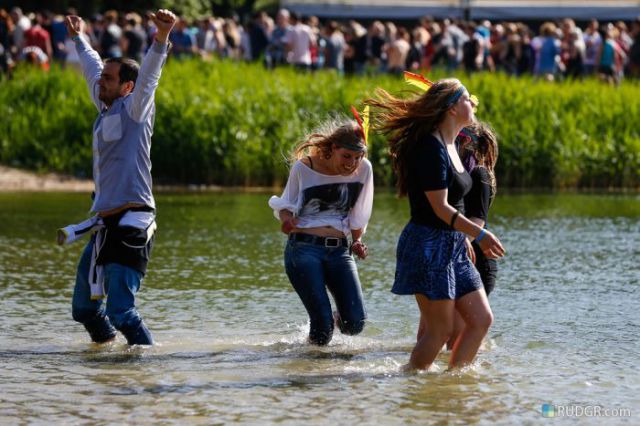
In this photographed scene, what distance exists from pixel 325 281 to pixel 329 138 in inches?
34.6

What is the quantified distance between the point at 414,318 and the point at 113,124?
10.2 feet

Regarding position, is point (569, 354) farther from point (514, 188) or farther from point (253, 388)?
point (514, 188)

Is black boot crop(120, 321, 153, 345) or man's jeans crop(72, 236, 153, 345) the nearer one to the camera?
man's jeans crop(72, 236, 153, 345)

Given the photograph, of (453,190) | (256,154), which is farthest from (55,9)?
(453,190)

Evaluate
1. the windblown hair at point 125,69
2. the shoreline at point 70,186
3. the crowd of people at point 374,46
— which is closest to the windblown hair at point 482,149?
the windblown hair at point 125,69

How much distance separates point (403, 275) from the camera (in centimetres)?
766

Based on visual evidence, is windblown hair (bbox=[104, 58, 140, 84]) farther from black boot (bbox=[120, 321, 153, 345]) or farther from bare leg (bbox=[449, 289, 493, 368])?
bare leg (bbox=[449, 289, 493, 368])

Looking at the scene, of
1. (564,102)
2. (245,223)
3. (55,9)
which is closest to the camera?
(245,223)

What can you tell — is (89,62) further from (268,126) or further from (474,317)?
(268,126)

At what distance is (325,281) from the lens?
8.76m

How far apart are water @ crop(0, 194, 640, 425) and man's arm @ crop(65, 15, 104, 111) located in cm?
157

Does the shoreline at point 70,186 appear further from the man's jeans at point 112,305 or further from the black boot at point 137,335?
the black boot at point 137,335

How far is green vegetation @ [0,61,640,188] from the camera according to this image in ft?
73.7

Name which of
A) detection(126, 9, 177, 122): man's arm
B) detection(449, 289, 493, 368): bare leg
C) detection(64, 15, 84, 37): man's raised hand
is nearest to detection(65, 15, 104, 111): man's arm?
detection(64, 15, 84, 37): man's raised hand
